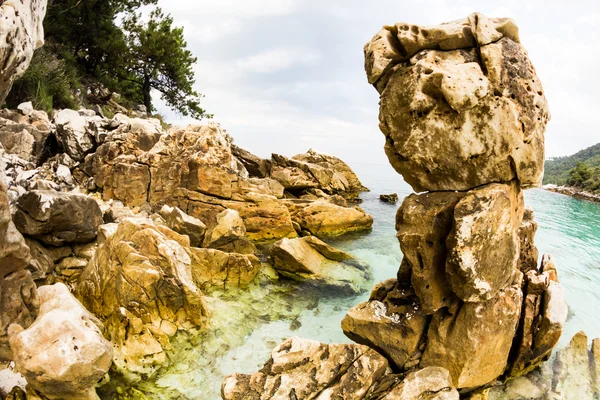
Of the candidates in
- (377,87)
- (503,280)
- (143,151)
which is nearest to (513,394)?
(503,280)

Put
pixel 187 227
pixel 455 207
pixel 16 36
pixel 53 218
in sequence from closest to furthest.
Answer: pixel 16 36
pixel 455 207
pixel 53 218
pixel 187 227

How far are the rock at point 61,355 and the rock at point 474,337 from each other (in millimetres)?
5948

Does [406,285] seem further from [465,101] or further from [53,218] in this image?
[53,218]

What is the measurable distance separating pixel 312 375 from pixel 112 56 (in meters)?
35.2

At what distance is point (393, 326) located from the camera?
6773 millimetres

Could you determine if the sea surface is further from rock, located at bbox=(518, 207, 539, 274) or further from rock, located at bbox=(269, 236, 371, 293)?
rock, located at bbox=(518, 207, 539, 274)

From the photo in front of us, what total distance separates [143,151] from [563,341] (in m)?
19.2

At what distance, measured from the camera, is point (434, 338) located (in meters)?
6.63

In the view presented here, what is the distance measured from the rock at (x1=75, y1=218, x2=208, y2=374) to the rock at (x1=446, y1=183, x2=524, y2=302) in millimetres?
6300

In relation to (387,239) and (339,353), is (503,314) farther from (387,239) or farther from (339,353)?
(387,239)

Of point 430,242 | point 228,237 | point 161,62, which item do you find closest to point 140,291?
point 228,237

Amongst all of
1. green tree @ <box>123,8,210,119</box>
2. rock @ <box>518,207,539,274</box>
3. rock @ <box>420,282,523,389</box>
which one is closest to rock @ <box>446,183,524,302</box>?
rock @ <box>420,282,523,389</box>

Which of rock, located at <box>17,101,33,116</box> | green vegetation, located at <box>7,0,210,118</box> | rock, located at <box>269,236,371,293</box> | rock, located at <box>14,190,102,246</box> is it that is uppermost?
green vegetation, located at <box>7,0,210,118</box>

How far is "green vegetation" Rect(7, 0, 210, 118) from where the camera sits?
87.3ft
